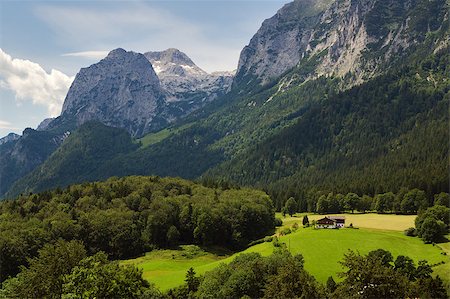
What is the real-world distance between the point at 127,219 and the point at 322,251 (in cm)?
6456

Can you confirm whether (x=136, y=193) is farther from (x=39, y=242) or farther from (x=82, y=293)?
(x=82, y=293)

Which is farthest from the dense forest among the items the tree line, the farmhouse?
the tree line

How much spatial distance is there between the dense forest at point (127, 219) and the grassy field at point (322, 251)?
28.4ft

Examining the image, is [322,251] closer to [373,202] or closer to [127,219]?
[127,219]

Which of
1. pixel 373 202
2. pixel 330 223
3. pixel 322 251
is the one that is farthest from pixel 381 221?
pixel 322 251

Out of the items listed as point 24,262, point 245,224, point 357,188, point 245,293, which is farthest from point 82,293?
point 357,188

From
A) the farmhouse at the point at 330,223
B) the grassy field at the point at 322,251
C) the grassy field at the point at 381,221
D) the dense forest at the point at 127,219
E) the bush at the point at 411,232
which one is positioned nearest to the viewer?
the grassy field at the point at 322,251

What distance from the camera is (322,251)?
350 feet

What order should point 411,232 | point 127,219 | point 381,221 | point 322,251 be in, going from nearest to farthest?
point 322,251, point 411,232, point 127,219, point 381,221

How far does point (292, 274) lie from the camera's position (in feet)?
184

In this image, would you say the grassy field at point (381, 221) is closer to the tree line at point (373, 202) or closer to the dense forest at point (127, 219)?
the tree line at point (373, 202)

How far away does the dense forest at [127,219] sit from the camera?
118m

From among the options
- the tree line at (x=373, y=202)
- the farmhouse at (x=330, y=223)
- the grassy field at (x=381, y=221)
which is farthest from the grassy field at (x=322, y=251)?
the tree line at (x=373, y=202)

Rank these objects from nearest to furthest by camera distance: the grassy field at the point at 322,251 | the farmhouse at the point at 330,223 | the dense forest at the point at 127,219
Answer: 1. the grassy field at the point at 322,251
2. the dense forest at the point at 127,219
3. the farmhouse at the point at 330,223
